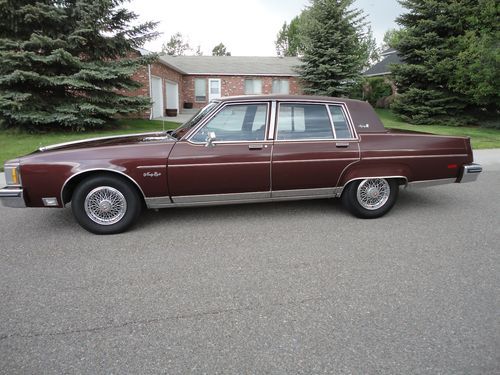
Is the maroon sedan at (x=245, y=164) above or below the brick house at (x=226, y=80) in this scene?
below

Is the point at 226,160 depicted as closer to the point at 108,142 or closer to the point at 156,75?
the point at 108,142

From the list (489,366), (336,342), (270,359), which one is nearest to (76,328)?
(270,359)

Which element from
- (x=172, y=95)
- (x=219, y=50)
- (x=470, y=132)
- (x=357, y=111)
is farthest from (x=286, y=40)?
(x=357, y=111)

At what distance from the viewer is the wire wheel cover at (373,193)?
4.64 m

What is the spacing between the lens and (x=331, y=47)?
19.4 meters

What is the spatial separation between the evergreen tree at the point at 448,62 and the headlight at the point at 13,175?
54.5ft

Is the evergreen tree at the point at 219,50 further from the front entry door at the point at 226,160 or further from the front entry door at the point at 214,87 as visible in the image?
the front entry door at the point at 226,160

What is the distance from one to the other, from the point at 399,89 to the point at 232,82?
43.9 ft

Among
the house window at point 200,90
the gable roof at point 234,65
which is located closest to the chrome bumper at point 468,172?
the gable roof at point 234,65

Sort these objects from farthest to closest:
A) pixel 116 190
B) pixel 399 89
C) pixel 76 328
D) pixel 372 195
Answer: pixel 399 89
pixel 372 195
pixel 116 190
pixel 76 328

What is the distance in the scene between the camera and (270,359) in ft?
7.02

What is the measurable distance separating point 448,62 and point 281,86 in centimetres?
1401

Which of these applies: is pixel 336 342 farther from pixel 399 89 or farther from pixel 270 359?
pixel 399 89

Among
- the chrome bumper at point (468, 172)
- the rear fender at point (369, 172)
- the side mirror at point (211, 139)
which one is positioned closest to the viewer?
the side mirror at point (211, 139)
